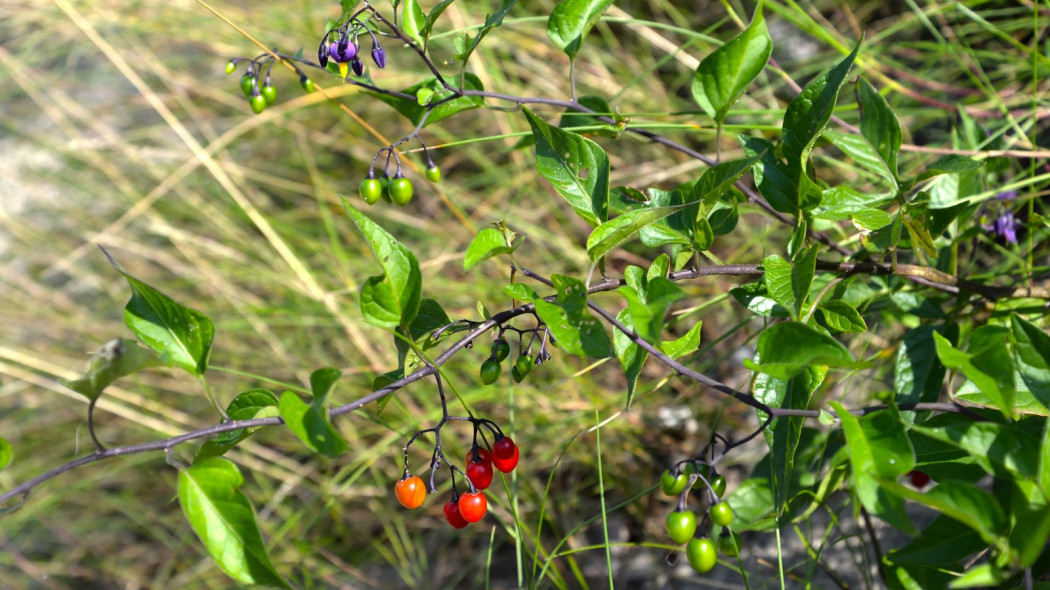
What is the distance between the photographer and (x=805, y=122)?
3.08 feet

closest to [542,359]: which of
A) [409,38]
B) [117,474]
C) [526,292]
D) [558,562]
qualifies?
[526,292]

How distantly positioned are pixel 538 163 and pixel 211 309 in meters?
2.15

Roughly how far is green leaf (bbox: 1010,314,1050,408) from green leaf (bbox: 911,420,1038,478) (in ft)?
0.31

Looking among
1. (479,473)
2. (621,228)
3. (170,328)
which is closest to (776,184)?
(621,228)

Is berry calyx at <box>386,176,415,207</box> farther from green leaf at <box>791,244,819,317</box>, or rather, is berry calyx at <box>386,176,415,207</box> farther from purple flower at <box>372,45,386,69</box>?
green leaf at <box>791,244,819,317</box>

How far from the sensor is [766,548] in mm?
1688

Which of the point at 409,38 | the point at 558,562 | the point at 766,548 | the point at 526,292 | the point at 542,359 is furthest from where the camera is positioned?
the point at 558,562

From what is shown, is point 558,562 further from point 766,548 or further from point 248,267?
point 248,267

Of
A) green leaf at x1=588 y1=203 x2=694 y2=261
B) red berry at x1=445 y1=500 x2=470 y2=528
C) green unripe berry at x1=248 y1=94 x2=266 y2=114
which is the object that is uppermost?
green unripe berry at x1=248 y1=94 x2=266 y2=114

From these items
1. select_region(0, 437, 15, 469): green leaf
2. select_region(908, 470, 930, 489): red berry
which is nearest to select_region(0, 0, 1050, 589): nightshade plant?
select_region(0, 437, 15, 469): green leaf

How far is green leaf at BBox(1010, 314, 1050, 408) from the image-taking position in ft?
2.51

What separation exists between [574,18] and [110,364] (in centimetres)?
74

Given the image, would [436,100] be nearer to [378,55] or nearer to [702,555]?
[378,55]

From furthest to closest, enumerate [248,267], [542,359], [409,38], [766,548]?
[248,267] → [766,548] → [409,38] → [542,359]
